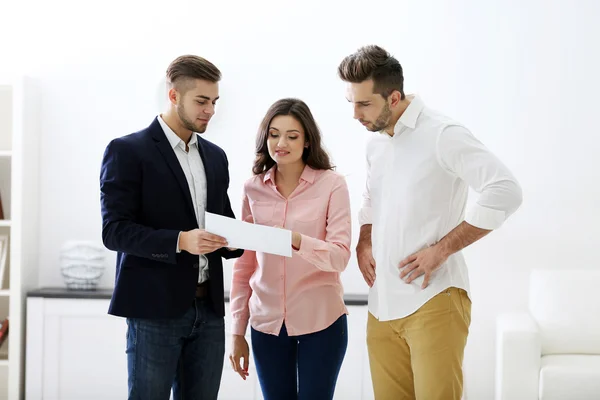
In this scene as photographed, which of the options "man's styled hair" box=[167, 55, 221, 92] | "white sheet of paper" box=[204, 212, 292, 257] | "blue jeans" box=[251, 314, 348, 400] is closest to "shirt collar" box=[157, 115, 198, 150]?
"man's styled hair" box=[167, 55, 221, 92]

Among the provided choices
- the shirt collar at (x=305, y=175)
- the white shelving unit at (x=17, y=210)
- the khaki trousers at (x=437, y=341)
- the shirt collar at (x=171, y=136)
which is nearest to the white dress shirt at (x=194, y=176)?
the shirt collar at (x=171, y=136)

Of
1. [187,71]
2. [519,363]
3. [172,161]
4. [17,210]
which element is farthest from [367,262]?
[17,210]

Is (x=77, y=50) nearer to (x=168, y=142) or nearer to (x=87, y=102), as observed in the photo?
(x=87, y=102)

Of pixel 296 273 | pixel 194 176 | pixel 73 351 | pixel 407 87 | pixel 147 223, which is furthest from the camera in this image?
pixel 407 87

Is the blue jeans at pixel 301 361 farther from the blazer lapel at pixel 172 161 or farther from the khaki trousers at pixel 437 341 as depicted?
the blazer lapel at pixel 172 161

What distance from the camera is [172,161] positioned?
2.34 meters

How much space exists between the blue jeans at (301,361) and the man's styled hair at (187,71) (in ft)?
2.73

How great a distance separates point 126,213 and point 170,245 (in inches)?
6.6

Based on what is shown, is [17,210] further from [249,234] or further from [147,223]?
[249,234]

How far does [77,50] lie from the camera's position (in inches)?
186

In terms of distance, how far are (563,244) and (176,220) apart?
300 centimetres

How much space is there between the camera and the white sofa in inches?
149

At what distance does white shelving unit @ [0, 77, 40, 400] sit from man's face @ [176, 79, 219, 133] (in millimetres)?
2383

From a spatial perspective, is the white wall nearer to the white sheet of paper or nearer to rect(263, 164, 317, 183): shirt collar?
rect(263, 164, 317, 183): shirt collar
